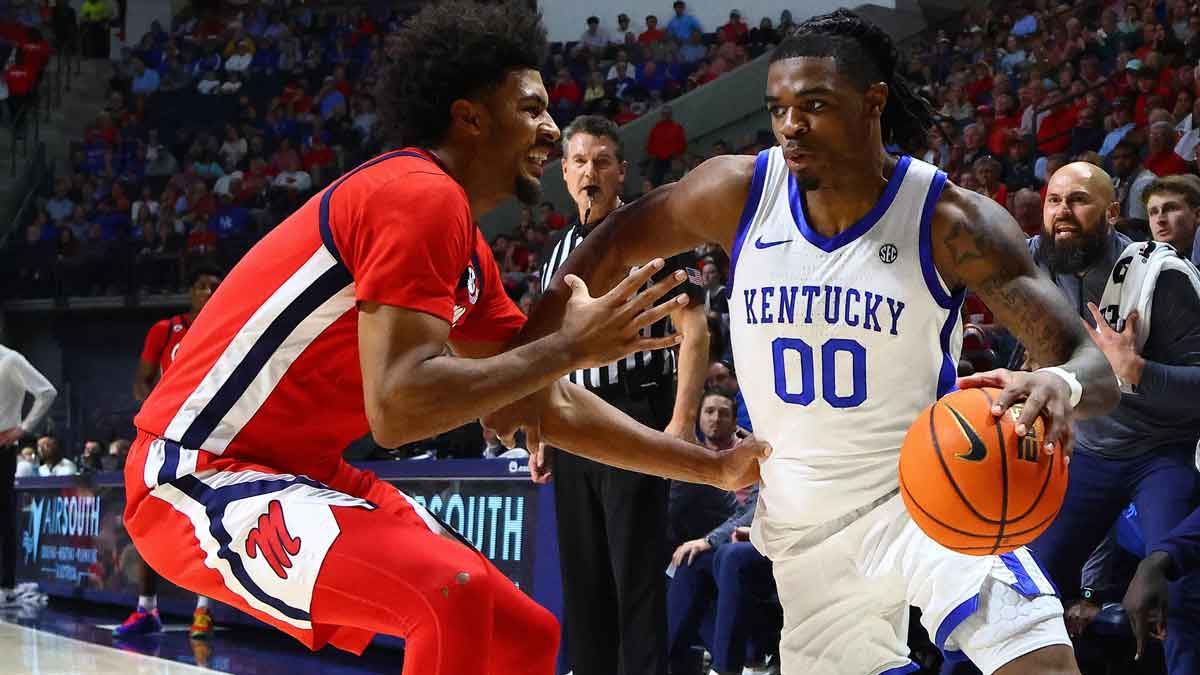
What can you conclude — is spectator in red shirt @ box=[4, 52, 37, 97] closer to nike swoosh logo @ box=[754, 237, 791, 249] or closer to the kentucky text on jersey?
nike swoosh logo @ box=[754, 237, 791, 249]

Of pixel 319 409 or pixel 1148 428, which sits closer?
pixel 319 409

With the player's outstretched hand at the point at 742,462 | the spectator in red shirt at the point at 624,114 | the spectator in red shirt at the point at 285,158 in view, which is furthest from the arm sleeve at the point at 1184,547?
the spectator in red shirt at the point at 285,158

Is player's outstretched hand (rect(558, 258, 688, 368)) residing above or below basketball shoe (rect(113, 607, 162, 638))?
above

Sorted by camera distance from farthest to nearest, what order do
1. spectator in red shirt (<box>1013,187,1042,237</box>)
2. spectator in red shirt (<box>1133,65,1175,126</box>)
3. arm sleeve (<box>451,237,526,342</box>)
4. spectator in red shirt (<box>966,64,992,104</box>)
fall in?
spectator in red shirt (<box>966,64,992,104</box>)
spectator in red shirt (<box>1133,65,1175,126</box>)
spectator in red shirt (<box>1013,187,1042,237</box>)
arm sleeve (<box>451,237,526,342</box>)

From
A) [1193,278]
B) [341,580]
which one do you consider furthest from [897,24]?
[341,580]

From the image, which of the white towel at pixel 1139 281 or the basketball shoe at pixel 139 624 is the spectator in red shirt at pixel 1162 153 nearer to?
the white towel at pixel 1139 281

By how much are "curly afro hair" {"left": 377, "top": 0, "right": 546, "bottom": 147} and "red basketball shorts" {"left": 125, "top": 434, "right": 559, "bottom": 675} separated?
884 millimetres

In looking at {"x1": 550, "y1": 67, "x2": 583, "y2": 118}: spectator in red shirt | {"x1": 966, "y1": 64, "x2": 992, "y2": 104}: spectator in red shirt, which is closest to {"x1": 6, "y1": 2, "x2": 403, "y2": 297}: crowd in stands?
{"x1": 550, "y1": 67, "x2": 583, "y2": 118}: spectator in red shirt

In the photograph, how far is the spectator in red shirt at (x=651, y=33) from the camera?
17.9 meters

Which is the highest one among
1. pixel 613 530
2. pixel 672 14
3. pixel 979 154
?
pixel 672 14

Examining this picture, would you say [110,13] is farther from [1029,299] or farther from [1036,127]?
[1029,299]

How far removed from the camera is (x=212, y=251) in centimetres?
1655

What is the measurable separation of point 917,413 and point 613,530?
5.16 feet

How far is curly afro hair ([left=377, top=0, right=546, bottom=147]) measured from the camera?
3.03 metres
